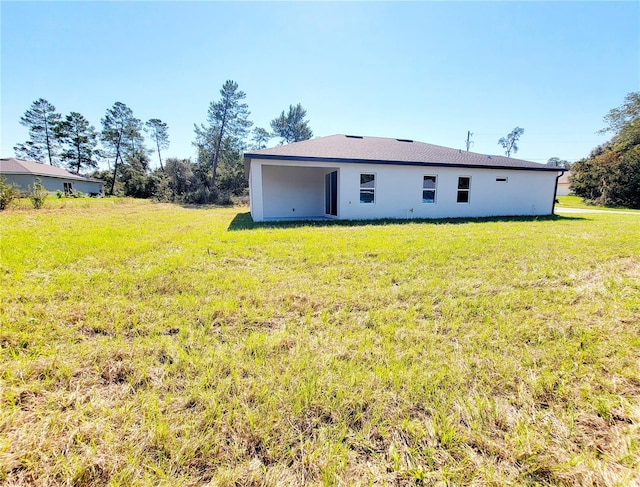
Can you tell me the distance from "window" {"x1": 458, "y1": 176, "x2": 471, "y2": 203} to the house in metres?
0.04

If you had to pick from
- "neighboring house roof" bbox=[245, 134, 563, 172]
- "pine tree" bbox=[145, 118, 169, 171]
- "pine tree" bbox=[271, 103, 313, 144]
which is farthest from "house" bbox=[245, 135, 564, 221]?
"pine tree" bbox=[145, 118, 169, 171]

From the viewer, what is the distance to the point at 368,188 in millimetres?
10914

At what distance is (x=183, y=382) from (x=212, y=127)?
32205 mm

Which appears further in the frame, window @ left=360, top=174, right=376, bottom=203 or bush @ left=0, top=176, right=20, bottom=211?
bush @ left=0, top=176, right=20, bottom=211

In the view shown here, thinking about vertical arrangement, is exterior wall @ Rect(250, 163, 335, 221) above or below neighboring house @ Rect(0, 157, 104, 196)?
below

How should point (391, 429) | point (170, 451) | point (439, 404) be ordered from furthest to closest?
1. point (439, 404)
2. point (391, 429)
3. point (170, 451)

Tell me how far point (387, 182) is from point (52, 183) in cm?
3473

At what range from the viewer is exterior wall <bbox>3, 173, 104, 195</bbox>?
A: 2471cm

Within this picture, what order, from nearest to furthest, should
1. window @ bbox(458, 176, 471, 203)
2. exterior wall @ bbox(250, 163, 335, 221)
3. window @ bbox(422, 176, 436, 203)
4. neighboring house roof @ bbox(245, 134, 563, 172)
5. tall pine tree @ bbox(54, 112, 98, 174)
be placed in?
neighboring house roof @ bbox(245, 134, 563, 172) → window @ bbox(422, 176, 436, 203) → window @ bbox(458, 176, 471, 203) → exterior wall @ bbox(250, 163, 335, 221) → tall pine tree @ bbox(54, 112, 98, 174)

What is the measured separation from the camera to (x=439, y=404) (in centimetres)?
167

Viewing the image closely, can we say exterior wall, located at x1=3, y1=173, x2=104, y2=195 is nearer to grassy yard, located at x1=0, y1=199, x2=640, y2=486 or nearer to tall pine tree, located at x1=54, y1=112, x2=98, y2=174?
tall pine tree, located at x1=54, y1=112, x2=98, y2=174

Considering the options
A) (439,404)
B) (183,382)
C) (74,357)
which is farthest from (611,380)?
(74,357)

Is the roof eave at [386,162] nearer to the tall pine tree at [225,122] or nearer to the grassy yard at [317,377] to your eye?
the grassy yard at [317,377]

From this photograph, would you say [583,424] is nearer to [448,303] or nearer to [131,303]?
[448,303]
